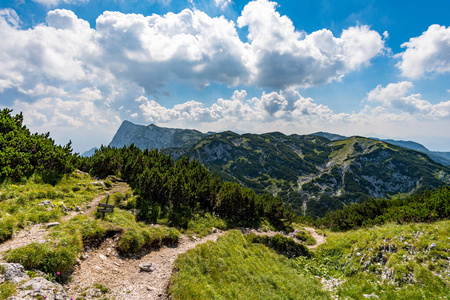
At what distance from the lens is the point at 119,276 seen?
1249 cm

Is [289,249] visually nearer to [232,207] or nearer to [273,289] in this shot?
[232,207]

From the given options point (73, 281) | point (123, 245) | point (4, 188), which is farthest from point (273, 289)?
point (4, 188)

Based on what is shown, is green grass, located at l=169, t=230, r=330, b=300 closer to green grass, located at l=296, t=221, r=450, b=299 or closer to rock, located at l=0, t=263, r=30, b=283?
green grass, located at l=296, t=221, r=450, b=299

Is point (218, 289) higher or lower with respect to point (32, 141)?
lower

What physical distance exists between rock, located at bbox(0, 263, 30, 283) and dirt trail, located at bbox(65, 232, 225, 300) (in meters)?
2.16

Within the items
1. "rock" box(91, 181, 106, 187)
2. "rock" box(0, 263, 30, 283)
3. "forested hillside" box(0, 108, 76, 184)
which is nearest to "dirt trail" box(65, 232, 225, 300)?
"rock" box(0, 263, 30, 283)

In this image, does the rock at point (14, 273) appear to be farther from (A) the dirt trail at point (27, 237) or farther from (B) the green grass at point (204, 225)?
(B) the green grass at point (204, 225)

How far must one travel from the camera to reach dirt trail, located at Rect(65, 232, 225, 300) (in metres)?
10.7

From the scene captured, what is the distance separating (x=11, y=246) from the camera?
10953 millimetres

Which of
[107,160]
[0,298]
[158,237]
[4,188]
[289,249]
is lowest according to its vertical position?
[289,249]

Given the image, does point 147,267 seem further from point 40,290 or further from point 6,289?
point 6,289

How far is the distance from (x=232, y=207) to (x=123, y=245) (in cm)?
2063

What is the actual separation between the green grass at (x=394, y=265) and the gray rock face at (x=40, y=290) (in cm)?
1964

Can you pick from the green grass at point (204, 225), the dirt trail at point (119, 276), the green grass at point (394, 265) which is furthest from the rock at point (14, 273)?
the green grass at point (394, 265)
